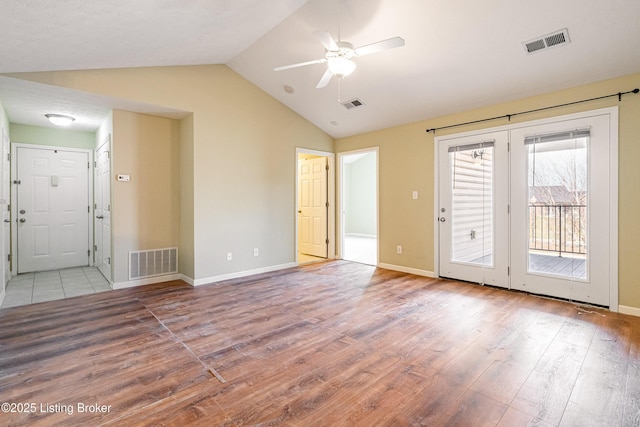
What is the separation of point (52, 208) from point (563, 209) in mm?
7824

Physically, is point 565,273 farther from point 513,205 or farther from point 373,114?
point 373,114

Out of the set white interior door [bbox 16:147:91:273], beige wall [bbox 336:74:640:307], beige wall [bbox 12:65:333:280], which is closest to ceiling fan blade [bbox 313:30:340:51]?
beige wall [bbox 12:65:333:280]

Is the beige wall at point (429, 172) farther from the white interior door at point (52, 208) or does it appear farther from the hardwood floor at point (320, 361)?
the white interior door at point (52, 208)

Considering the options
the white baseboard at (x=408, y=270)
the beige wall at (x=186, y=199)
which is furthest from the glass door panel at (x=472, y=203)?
the beige wall at (x=186, y=199)

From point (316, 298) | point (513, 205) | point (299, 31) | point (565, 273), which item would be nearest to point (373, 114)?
point (299, 31)

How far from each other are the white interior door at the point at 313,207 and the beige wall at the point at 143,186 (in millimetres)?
2831

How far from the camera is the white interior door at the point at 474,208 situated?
428 cm

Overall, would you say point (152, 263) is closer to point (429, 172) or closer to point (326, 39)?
point (326, 39)

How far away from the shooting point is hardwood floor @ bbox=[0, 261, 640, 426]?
183 centimetres

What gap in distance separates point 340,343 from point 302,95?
3922 millimetres

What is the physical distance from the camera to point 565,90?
3707 millimetres

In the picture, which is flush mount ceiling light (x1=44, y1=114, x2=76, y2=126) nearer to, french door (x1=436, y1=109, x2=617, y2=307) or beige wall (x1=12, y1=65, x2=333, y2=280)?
beige wall (x1=12, y1=65, x2=333, y2=280)

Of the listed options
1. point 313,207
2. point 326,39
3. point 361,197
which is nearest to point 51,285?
point 313,207

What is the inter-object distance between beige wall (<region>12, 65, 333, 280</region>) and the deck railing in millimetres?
3733
